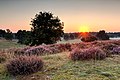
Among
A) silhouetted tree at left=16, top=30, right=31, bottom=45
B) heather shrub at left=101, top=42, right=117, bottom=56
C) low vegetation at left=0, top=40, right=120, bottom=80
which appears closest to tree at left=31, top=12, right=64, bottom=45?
silhouetted tree at left=16, top=30, right=31, bottom=45

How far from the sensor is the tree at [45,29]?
48.7m

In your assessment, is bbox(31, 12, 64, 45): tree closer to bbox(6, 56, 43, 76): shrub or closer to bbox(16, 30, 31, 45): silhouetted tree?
bbox(16, 30, 31, 45): silhouetted tree

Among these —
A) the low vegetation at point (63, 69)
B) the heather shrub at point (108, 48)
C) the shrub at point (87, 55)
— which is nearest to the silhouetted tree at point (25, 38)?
the heather shrub at point (108, 48)

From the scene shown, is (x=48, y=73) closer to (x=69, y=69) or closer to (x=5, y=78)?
(x=69, y=69)

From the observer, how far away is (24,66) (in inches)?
424

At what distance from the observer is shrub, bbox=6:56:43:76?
10711mm

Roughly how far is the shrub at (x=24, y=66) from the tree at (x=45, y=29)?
121 ft

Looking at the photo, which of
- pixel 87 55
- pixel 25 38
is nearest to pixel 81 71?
pixel 87 55

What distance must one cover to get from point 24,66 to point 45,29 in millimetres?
38851

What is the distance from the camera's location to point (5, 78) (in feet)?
34.2

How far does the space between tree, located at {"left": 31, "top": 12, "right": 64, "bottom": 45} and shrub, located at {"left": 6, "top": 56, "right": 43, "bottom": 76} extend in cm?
3700

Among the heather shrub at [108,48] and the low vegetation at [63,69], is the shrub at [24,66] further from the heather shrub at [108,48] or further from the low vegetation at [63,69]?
the heather shrub at [108,48]

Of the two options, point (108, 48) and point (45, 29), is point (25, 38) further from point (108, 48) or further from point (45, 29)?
point (108, 48)

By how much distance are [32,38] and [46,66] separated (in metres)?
37.9
